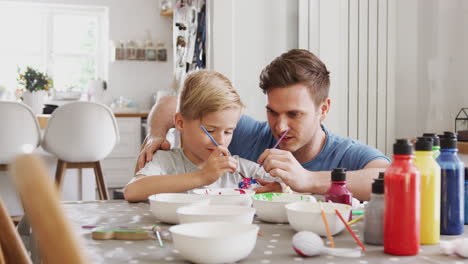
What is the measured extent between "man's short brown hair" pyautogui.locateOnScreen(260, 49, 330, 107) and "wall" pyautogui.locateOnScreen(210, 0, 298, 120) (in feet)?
3.87

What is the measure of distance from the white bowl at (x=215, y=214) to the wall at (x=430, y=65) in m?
2.26

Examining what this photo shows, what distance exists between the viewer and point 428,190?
887 mm

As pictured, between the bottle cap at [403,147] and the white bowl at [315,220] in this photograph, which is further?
the white bowl at [315,220]

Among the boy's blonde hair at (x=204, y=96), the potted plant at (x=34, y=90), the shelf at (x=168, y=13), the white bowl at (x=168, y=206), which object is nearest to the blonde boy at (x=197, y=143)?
the boy's blonde hair at (x=204, y=96)

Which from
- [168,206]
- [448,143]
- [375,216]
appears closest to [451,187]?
[448,143]

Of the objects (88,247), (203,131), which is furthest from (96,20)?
(88,247)

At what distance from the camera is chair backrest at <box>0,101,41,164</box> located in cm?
328

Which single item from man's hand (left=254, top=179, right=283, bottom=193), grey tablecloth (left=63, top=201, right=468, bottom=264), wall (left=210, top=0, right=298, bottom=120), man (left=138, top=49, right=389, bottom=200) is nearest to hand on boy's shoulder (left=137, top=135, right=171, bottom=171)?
man (left=138, top=49, right=389, bottom=200)

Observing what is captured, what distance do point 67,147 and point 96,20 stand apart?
333 cm

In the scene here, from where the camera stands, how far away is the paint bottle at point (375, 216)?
0.88 meters

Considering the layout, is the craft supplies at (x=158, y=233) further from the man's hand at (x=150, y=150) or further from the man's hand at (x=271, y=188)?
the man's hand at (x=150, y=150)

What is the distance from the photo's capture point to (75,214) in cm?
121

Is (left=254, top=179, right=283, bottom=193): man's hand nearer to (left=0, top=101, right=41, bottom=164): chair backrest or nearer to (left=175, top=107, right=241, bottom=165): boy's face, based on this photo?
(left=175, top=107, right=241, bottom=165): boy's face

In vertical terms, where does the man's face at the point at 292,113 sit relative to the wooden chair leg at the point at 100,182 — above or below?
above
